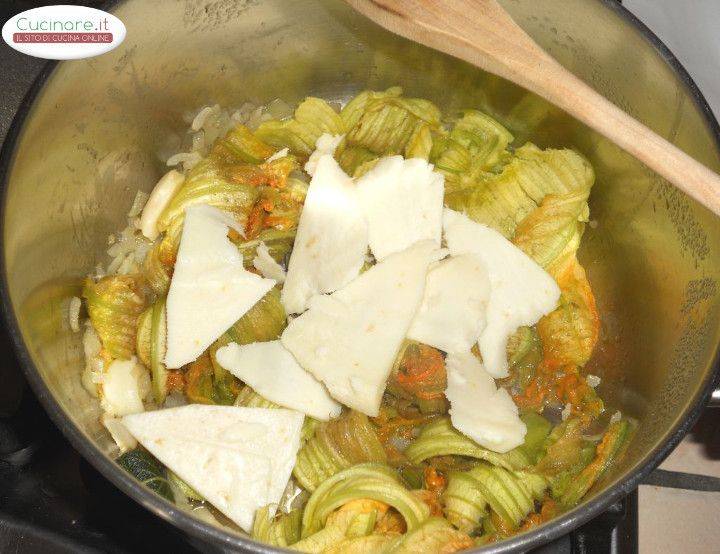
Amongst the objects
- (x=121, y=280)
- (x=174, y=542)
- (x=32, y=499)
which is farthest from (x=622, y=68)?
(x=32, y=499)

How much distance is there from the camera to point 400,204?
146cm

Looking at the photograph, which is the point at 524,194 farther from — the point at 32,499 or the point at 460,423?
the point at 32,499

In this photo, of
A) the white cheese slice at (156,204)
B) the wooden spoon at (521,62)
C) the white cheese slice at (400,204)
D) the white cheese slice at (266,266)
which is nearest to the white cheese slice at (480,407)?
the white cheese slice at (400,204)

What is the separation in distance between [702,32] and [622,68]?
608 mm

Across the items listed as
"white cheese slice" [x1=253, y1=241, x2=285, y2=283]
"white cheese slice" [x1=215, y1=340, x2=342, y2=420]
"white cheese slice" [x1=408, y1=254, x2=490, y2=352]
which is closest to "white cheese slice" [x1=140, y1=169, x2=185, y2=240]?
"white cheese slice" [x1=253, y1=241, x2=285, y2=283]

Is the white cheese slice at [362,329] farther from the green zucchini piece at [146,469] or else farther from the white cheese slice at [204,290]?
the green zucchini piece at [146,469]

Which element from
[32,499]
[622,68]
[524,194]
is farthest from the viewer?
[524,194]

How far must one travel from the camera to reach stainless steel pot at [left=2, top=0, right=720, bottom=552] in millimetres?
1170

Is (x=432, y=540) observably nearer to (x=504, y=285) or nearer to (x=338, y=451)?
(x=338, y=451)

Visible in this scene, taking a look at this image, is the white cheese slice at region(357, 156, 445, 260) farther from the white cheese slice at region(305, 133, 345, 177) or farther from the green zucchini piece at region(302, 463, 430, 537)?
the green zucchini piece at region(302, 463, 430, 537)

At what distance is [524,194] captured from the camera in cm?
157

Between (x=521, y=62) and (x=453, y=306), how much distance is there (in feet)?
1.49

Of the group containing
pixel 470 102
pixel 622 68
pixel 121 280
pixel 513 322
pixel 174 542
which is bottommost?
pixel 174 542

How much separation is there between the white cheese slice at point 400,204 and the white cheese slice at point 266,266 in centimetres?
19
